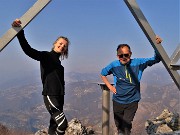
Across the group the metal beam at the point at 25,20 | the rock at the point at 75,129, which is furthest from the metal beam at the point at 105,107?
the rock at the point at 75,129

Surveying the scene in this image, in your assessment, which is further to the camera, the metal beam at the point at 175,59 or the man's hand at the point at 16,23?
the metal beam at the point at 175,59

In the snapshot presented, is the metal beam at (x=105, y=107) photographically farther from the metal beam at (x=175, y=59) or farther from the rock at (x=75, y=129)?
the rock at (x=75, y=129)

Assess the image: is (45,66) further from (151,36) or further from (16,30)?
(151,36)

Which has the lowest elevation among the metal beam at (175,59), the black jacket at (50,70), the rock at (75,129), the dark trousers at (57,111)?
the dark trousers at (57,111)

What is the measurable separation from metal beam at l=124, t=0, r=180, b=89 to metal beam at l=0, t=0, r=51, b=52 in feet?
4.15

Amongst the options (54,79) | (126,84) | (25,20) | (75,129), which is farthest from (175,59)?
(75,129)

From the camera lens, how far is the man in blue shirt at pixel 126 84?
16.6 ft

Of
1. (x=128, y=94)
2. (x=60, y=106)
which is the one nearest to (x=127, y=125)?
(x=128, y=94)

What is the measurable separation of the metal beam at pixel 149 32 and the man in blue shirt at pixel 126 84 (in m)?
0.16

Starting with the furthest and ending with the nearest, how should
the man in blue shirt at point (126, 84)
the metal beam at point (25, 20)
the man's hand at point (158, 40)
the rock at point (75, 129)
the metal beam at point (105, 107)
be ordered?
the rock at point (75, 129), the metal beam at point (105, 107), the man in blue shirt at point (126, 84), the man's hand at point (158, 40), the metal beam at point (25, 20)

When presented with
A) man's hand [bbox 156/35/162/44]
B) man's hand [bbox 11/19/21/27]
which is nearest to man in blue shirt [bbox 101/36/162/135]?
man's hand [bbox 156/35/162/44]

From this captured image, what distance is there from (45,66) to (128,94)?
1.34m

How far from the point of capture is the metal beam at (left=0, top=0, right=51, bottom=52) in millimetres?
3804

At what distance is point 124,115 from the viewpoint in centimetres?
512
